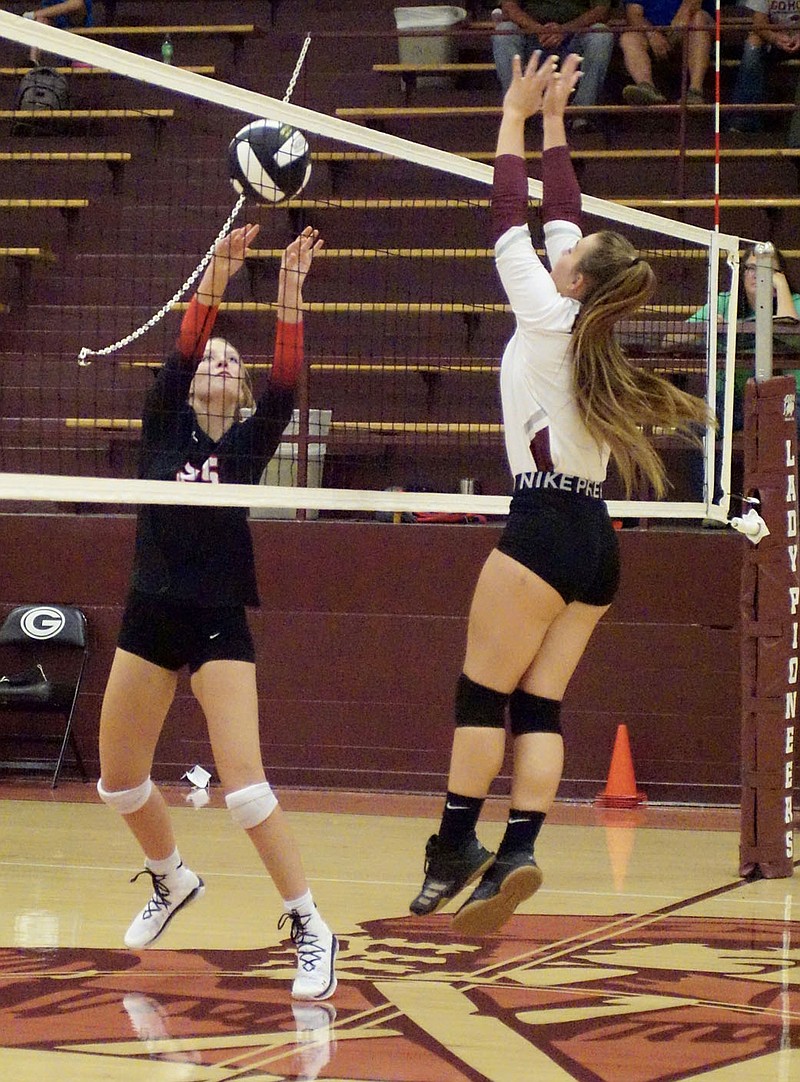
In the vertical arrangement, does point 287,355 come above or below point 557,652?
above

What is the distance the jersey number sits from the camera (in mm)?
4680

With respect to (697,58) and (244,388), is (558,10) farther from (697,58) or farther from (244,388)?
(244,388)

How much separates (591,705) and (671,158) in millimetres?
4260

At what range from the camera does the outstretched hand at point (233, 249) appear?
4.46 m

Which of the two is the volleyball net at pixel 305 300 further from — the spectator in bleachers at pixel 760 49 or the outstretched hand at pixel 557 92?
the outstretched hand at pixel 557 92

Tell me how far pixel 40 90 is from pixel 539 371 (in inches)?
327

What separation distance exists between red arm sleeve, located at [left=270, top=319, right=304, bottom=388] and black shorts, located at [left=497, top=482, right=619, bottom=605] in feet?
2.93

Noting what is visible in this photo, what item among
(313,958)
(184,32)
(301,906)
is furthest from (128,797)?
(184,32)

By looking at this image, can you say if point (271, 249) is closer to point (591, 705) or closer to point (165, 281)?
point (165, 281)

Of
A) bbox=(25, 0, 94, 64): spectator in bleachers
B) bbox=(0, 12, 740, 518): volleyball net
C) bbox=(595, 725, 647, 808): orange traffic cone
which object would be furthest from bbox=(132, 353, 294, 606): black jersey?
bbox=(25, 0, 94, 64): spectator in bleachers

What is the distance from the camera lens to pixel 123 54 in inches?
185

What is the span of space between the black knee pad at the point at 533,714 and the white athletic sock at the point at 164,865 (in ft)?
4.08

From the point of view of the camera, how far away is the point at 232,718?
4.29 meters

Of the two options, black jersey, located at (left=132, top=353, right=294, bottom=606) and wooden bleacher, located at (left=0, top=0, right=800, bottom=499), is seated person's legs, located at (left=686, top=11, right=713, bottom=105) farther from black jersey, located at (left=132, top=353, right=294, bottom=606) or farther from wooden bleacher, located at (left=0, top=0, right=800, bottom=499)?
black jersey, located at (left=132, top=353, right=294, bottom=606)
